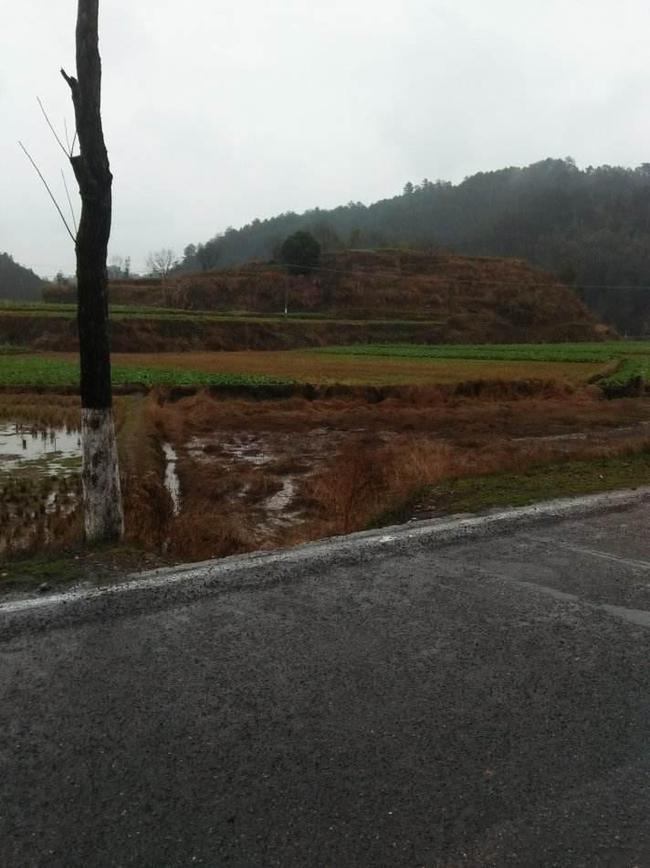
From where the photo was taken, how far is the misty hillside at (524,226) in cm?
10544

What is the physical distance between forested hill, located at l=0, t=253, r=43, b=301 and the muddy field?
246ft

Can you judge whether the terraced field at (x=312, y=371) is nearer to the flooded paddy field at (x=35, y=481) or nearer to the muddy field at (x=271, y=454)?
the muddy field at (x=271, y=454)

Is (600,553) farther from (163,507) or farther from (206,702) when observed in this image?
(163,507)

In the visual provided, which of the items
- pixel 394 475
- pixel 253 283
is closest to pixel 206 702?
pixel 394 475

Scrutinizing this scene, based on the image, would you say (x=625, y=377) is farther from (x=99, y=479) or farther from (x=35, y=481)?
(x=99, y=479)

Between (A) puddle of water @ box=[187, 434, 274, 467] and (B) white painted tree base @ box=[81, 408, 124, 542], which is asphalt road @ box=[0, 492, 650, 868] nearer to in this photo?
(B) white painted tree base @ box=[81, 408, 124, 542]

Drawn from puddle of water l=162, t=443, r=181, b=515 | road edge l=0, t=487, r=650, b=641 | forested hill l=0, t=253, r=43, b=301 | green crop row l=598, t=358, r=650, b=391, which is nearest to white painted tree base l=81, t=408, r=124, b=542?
road edge l=0, t=487, r=650, b=641

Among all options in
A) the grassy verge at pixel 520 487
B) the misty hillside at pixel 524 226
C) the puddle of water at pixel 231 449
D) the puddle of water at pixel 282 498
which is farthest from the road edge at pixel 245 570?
the misty hillside at pixel 524 226

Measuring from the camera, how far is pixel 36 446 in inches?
690

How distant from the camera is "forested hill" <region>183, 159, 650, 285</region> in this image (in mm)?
105875

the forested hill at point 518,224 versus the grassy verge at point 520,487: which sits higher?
the forested hill at point 518,224

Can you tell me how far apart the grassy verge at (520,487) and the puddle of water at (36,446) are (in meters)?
7.32

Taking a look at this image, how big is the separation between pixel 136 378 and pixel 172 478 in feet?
56.0

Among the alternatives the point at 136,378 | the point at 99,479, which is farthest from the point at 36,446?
the point at 136,378
